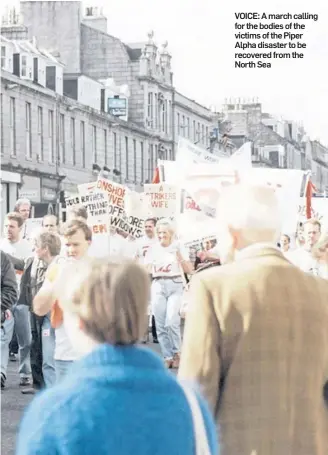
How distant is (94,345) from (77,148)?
546cm

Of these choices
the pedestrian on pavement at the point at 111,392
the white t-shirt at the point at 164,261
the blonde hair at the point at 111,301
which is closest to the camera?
the pedestrian on pavement at the point at 111,392

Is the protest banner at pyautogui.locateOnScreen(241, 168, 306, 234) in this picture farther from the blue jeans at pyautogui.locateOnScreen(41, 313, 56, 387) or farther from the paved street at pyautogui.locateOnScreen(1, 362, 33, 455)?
the paved street at pyautogui.locateOnScreen(1, 362, 33, 455)

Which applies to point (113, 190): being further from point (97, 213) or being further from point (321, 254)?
point (321, 254)

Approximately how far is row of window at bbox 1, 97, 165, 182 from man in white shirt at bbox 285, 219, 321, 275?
1.08m

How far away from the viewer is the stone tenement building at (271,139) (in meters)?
6.38

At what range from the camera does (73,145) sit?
725cm

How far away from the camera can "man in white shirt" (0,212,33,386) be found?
720cm

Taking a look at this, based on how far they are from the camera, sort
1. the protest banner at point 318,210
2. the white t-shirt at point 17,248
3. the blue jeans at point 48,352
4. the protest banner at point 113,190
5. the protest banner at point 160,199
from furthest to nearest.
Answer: the protest banner at point 318,210 → the protest banner at point 160,199 → the protest banner at point 113,190 → the white t-shirt at point 17,248 → the blue jeans at point 48,352

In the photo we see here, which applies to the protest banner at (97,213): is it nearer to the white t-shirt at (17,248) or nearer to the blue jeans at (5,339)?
the white t-shirt at (17,248)

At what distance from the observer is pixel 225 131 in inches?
321

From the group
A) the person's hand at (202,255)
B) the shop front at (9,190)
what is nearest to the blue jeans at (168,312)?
the person's hand at (202,255)

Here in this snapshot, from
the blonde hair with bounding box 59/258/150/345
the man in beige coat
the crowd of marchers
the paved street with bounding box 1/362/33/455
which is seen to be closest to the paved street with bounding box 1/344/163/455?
the paved street with bounding box 1/362/33/455

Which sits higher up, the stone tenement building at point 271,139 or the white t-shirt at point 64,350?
the stone tenement building at point 271,139

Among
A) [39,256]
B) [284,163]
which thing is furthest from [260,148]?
[39,256]
